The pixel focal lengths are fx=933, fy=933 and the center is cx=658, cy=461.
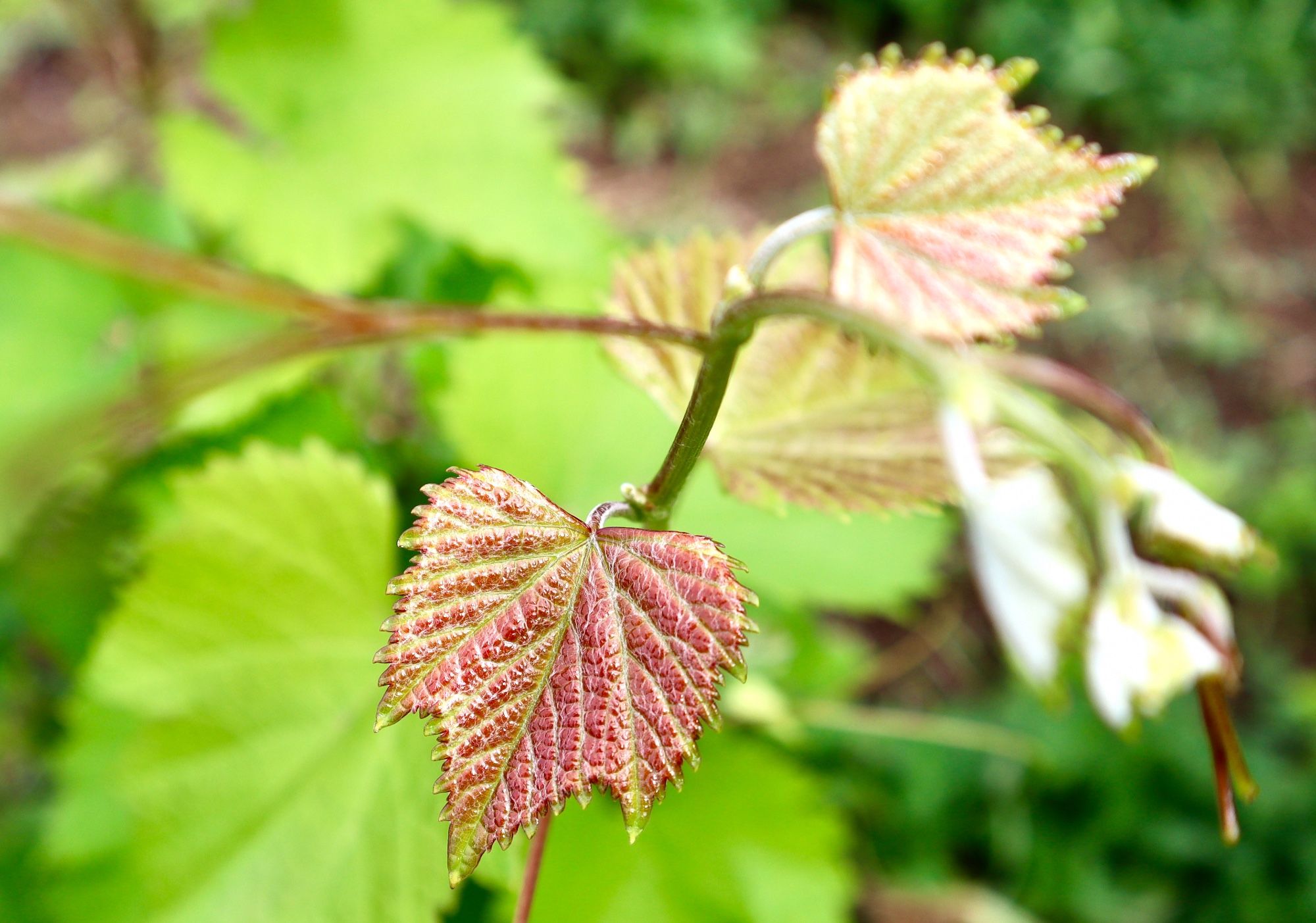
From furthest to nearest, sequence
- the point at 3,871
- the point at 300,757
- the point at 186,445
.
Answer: the point at 3,871, the point at 186,445, the point at 300,757

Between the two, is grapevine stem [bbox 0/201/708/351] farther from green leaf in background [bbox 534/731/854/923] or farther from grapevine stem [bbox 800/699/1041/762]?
grapevine stem [bbox 800/699/1041/762]

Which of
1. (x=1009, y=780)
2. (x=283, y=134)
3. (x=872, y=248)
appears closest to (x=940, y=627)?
(x=1009, y=780)

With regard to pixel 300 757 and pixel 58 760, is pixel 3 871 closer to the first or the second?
pixel 58 760

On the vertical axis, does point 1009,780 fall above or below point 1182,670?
below

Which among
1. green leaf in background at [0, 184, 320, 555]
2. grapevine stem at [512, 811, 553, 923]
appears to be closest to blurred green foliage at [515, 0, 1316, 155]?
green leaf in background at [0, 184, 320, 555]

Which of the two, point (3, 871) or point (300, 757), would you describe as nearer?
point (300, 757)

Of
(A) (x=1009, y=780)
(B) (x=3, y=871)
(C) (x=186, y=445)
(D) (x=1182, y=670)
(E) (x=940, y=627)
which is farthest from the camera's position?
(E) (x=940, y=627)

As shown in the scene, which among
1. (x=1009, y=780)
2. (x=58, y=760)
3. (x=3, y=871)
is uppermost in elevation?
(x=1009, y=780)

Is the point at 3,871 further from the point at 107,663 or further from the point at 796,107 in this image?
the point at 796,107
